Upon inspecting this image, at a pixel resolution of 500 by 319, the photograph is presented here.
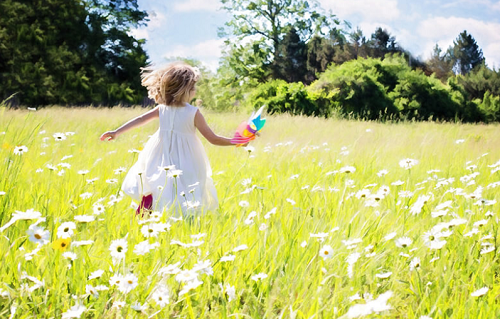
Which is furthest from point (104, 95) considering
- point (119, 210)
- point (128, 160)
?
point (119, 210)

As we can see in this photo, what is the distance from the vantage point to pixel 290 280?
170 centimetres

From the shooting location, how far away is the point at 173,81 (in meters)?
2.98

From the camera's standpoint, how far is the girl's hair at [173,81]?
2.97m

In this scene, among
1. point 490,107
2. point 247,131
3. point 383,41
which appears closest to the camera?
point 247,131

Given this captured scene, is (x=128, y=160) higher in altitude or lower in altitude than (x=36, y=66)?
lower

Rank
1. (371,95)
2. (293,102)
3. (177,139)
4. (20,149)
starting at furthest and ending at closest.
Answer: (371,95), (293,102), (177,139), (20,149)

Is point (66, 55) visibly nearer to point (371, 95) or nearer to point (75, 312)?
point (371, 95)

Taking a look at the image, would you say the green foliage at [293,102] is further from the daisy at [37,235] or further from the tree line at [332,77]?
the daisy at [37,235]

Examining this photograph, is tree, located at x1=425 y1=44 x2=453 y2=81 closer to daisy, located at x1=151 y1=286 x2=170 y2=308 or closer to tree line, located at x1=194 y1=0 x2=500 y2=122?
tree line, located at x1=194 y1=0 x2=500 y2=122

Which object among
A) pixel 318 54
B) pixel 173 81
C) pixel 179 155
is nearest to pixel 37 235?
pixel 179 155

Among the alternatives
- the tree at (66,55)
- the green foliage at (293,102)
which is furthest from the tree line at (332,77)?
the tree at (66,55)

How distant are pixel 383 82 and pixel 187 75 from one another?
61.8 feet

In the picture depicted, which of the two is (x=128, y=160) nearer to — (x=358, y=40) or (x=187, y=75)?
(x=187, y=75)

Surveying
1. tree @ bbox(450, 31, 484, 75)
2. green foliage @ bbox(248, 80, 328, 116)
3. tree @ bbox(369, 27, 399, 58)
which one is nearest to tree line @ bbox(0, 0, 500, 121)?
green foliage @ bbox(248, 80, 328, 116)
